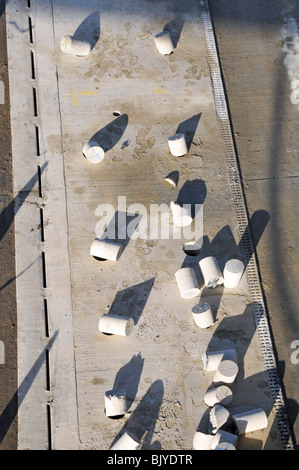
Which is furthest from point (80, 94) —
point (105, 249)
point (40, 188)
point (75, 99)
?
point (105, 249)

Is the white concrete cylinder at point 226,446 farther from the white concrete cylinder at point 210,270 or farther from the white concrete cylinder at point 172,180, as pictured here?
the white concrete cylinder at point 172,180

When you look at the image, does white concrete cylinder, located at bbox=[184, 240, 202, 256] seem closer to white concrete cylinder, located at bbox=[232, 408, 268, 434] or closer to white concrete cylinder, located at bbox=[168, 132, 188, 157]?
white concrete cylinder, located at bbox=[168, 132, 188, 157]

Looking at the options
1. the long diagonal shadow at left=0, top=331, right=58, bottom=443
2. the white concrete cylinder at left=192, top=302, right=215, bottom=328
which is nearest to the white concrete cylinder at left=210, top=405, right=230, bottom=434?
the white concrete cylinder at left=192, top=302, right=215, bottom=328

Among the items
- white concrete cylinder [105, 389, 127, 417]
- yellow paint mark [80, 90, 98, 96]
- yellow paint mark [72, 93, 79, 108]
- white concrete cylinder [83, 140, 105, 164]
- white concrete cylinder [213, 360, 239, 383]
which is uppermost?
yellow paint mark [80, 90, 98, 96]

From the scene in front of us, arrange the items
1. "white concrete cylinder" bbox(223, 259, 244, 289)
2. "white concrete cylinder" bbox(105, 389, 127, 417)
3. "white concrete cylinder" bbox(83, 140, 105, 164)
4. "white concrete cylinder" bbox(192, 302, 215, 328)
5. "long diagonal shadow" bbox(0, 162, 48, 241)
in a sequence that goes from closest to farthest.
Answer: "white concrete cylinder" bbox(105, 389, 127, 417), "white concrete cylinder" bbox(192, 302, 215, 328), "white concrete cylinder" bbox(223, 259, 244, 289), "long diagonal shadow" bbox(0, 162, 48, 241), "white concrete cylinder" bbox(83, 140, 105, 164)

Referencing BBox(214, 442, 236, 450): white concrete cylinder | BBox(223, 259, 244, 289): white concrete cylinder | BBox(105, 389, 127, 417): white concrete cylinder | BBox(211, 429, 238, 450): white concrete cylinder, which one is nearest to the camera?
BBox(214, 442, 236, 450): white concrete cylinder

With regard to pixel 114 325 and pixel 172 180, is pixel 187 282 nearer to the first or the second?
pixel 114 325
